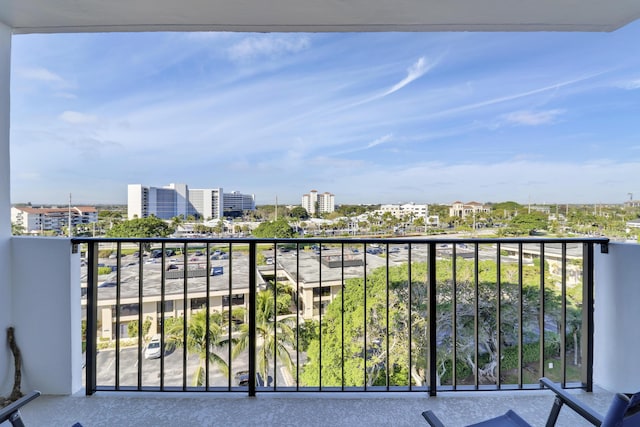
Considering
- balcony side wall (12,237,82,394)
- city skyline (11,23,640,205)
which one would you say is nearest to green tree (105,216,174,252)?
balcony side wall (12,237,82,394)

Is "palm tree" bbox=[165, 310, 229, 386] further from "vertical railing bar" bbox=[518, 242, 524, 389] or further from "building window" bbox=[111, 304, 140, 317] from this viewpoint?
"vertical railing bar" bbox=[518, 242, 524, 389]

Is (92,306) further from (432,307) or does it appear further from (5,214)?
(432,307)

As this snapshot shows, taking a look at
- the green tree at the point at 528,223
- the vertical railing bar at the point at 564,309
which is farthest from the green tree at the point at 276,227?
the green tree at the point at 528,223

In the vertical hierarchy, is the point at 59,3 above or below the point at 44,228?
above

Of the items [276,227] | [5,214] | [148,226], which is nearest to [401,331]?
[276,227]

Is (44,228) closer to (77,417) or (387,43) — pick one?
(77,417)

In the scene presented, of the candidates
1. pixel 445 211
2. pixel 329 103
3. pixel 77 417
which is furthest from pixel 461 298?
pixel 77 417
